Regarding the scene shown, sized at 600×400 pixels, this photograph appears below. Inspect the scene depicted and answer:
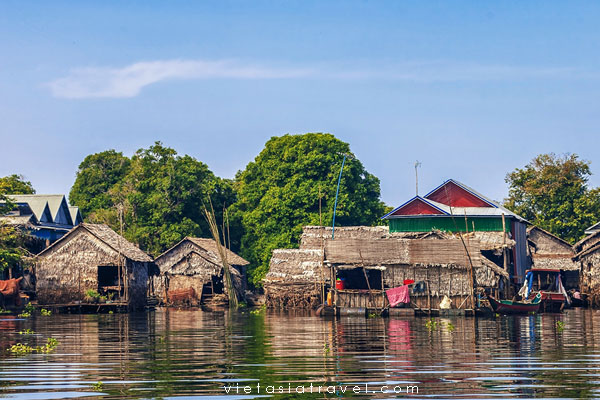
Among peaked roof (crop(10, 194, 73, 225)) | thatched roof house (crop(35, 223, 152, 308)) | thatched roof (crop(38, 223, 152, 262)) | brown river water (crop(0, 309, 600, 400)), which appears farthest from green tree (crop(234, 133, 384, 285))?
brown river water (crop(0, 309, 600, 400))

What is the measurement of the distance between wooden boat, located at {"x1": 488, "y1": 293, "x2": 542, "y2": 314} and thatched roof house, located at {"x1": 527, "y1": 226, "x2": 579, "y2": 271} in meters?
12.5

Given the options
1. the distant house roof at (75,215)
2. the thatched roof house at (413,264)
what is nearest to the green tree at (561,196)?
the thatched roof house at (413,264)

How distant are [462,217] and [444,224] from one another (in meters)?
1.18

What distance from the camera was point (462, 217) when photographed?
4912 cm

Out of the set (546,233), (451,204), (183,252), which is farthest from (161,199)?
(546,233)

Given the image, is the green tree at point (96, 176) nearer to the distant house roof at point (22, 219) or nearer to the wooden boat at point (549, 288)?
the distant house roof at point (22, 219)

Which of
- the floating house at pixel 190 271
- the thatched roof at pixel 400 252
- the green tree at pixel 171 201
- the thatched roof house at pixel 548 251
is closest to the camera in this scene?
the thatched roof at pixel 400 252

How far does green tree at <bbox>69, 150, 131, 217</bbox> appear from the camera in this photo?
2726 inches

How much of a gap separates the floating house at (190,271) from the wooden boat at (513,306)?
60.8 ft

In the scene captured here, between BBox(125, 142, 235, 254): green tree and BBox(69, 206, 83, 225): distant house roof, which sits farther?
BBox(69, 206, 83, 225): distant house roof

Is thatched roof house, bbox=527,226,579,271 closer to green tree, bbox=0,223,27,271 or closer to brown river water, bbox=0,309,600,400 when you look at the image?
brown river water, bbox=0,309,600,400

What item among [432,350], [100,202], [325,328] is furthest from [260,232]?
[432,350]

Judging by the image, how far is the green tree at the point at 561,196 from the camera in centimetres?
5712

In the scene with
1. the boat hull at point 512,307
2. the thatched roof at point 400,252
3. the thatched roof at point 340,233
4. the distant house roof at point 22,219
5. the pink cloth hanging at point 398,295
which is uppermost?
the distant house roof at point 22,219
